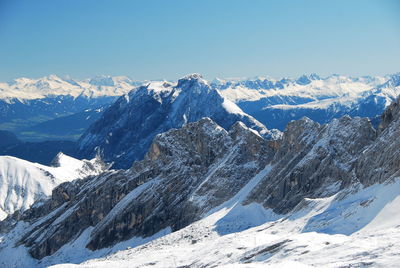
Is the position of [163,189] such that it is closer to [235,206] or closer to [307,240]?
[235,206]

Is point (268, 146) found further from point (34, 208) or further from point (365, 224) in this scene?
point (34, 208)

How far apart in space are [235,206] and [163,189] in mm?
29438

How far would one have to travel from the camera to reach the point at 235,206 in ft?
406

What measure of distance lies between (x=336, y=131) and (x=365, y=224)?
47906mm

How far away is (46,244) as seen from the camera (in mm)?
153125

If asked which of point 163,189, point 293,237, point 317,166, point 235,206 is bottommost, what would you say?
point 293,237

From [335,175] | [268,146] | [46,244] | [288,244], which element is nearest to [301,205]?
[335,175]

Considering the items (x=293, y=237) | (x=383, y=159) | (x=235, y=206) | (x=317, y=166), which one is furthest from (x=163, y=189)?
(x=293, y=237)

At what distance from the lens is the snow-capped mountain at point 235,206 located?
248 ft

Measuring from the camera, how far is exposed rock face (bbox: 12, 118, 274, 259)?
5369 inches

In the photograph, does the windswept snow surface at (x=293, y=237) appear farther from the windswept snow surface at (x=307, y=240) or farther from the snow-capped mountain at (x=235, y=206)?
the snow-capped mountain at (x=235, y=206)

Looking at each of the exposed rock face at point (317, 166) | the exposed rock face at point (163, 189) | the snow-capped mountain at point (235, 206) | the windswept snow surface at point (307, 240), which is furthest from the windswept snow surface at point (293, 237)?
the exposed rock face at point (163, 189)

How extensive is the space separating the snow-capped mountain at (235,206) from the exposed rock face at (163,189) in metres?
0.35

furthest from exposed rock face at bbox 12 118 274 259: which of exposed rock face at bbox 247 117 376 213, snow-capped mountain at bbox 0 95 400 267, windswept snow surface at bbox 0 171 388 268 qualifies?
exposed rock face at bbox 247 117 376 213
